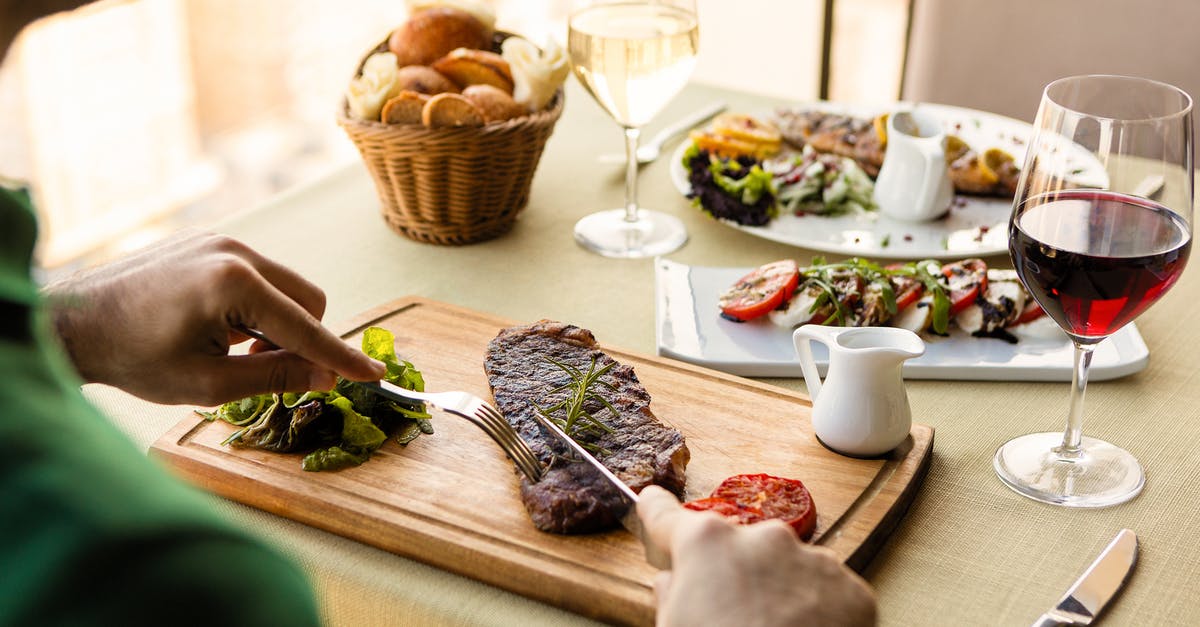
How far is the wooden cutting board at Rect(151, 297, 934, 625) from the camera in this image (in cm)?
96

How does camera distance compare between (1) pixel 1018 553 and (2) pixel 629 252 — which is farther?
(2) pixel 629 252

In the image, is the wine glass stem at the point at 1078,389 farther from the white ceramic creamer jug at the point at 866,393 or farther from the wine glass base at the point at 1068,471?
the white ceramic creamer jug at the point at 866,393

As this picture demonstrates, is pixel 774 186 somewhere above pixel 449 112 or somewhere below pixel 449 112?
below

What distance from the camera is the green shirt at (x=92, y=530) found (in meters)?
0.41

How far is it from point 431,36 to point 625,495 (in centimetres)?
99

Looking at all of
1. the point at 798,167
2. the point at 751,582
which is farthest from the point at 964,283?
the point at 751,582

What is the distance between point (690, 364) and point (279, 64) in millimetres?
4065

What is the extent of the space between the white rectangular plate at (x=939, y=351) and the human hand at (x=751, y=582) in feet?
1.73

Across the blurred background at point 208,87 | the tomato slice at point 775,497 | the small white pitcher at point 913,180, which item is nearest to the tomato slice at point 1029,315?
the small white pitcher at point 913,180

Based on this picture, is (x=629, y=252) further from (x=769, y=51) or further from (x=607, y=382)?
(x=769, y=51)

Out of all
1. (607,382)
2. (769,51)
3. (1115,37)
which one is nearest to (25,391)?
(607,382)

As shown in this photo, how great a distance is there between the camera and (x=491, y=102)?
162 centimetres

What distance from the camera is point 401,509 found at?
1032 millimetres

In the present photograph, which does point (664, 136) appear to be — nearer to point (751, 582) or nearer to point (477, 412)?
point (477, 412)
